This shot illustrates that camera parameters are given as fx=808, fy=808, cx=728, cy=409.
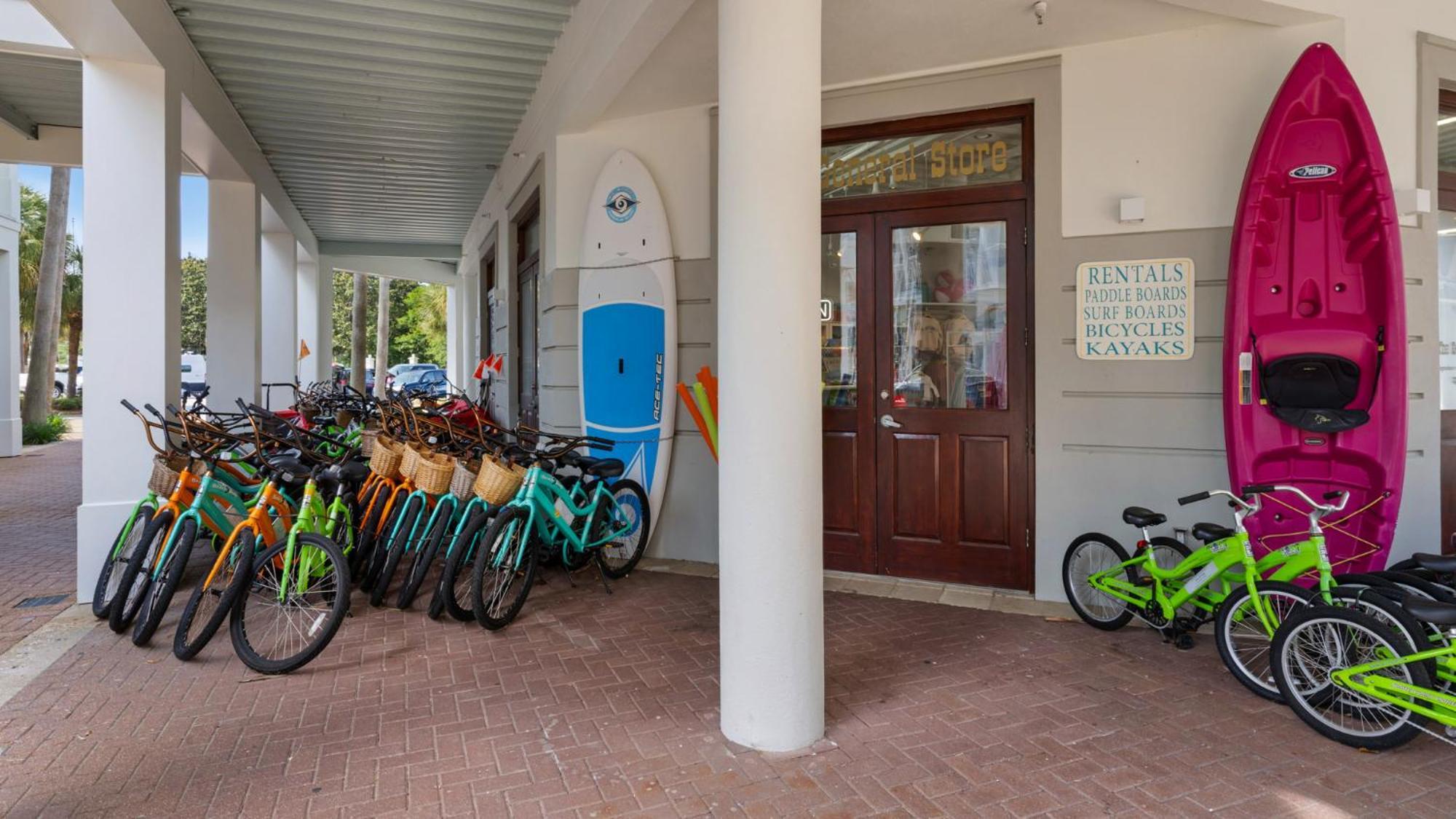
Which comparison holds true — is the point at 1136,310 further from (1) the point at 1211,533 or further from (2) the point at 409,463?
(2) the point at 409,463

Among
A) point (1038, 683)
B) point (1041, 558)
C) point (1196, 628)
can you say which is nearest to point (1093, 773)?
point (1038, 683)

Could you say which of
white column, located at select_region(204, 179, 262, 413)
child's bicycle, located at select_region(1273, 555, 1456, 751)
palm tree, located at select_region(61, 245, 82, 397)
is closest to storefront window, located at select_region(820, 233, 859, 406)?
child's bicycle, located at select_region(1273, 555, 1456, 751)

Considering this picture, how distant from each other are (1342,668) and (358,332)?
A: 20.3 m

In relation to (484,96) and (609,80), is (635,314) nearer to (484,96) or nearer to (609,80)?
(609,80)

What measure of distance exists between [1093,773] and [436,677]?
7.99ft

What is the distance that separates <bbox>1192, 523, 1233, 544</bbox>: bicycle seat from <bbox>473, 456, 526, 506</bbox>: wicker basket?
10.2 feet

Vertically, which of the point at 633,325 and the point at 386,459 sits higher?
the point at 633,325

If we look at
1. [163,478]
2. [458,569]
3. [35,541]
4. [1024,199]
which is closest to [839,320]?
[1024,199]

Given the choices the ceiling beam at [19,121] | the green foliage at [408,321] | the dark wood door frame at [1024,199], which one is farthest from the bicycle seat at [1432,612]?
the green foliage at [408,321]

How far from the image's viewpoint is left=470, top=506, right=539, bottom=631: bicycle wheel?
3.69 metres

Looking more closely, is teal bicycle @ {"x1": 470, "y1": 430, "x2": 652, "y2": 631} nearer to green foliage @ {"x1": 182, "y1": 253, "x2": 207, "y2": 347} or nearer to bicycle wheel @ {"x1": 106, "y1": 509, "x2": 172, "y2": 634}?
bicycle wheel @ {"x1": 106, "y1": 509, "x2": 172, "y2": 634}

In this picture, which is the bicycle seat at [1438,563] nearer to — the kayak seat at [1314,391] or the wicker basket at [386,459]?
the kayak seat at [1314,391]

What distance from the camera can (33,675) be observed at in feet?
10.8

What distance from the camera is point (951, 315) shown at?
15.3 ft
